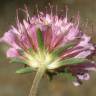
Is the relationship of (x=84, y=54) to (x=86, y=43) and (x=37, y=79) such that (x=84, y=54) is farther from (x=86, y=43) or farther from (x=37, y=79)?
(x=37, y=79)

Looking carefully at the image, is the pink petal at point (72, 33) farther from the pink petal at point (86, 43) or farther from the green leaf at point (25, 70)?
the green leaf at point (25, 70)

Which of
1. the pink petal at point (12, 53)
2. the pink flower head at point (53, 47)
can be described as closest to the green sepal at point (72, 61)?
the pink flower head at point (53, 47)

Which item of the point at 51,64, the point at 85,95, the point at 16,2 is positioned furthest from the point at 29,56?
the point at 16,2

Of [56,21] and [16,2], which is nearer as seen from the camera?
[56,21]

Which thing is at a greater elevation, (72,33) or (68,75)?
(72,33)


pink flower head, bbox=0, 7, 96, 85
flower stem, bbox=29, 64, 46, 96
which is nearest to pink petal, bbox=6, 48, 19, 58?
pink flower head, bbox=0, 7, 96, 85

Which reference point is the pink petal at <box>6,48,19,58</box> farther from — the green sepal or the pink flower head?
the green sepal

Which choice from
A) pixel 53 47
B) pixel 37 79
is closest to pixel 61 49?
pixel 53 47

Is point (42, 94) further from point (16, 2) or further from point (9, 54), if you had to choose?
point (9, 54)
